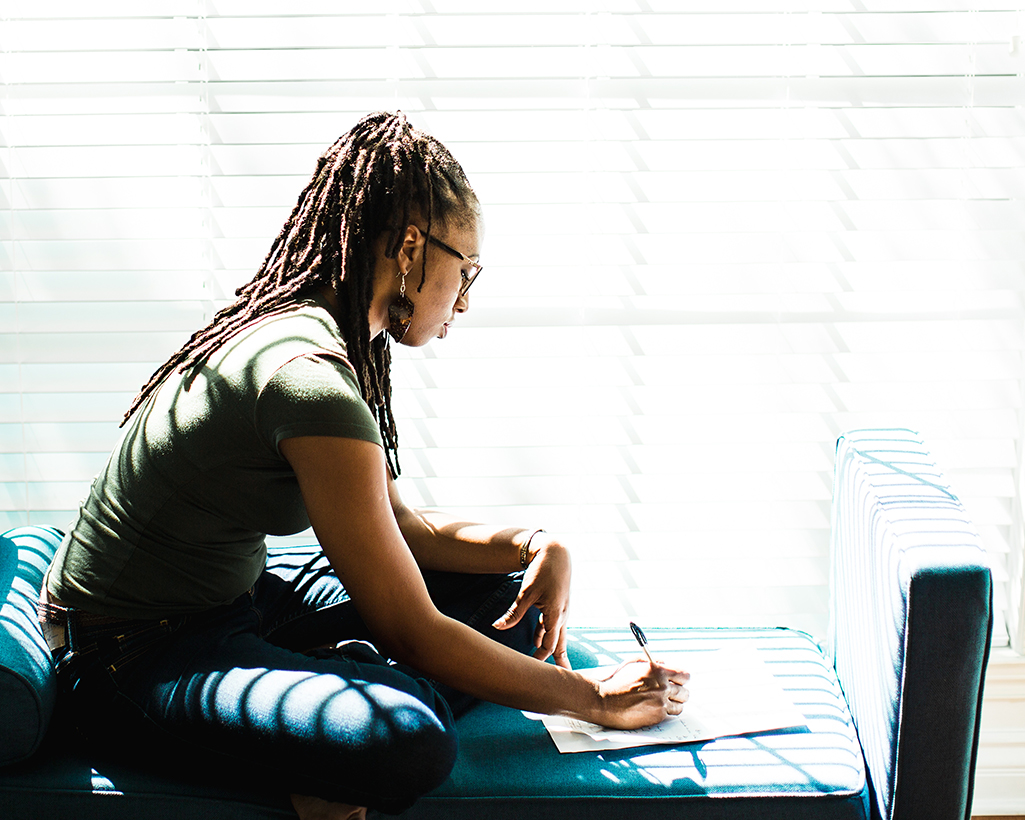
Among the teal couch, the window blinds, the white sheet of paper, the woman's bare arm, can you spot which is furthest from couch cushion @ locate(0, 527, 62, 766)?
the white sheet of paper

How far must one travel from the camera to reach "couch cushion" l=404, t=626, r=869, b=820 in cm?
130

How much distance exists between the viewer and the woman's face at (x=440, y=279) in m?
1.42

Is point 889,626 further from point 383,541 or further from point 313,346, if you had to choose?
point 313,346

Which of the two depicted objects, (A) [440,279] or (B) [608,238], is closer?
(A) [440,279]

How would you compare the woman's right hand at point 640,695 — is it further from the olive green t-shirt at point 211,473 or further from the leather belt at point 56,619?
the leather belt at point 56,619

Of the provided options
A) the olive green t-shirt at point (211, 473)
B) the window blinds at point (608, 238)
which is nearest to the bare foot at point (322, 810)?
the olive green t-shirt at point (211, 473)

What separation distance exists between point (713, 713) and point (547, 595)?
31 cm

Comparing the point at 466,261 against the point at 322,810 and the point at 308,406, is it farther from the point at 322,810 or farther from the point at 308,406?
the point at 322,810

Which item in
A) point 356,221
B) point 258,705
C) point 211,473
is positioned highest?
point 356,221

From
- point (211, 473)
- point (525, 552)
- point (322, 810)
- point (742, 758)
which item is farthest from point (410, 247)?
point (742, 758)

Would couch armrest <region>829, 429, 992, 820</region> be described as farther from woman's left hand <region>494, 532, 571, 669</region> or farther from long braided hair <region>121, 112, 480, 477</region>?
long braided hair <region>121, 112, 480, 477</region>

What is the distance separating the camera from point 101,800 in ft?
4.19

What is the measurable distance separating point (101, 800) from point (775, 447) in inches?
55.3

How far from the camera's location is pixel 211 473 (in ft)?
4.18
